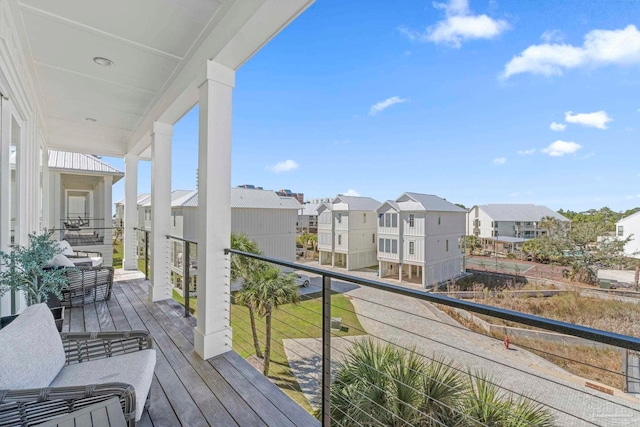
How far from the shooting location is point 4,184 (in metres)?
2.41

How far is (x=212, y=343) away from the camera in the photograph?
2.49 m

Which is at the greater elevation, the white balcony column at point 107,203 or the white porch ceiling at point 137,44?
the white porch ceiling at point 137,44

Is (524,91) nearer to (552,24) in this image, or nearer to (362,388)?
(552,24)

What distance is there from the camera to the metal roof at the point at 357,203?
18672 mm

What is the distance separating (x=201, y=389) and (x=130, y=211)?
533 centimetres

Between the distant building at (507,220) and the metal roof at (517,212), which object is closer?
the distant building at (507,220)

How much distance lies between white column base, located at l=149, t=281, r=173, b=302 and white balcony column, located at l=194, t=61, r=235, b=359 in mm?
1758

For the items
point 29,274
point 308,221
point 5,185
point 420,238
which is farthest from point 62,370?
point 308,221

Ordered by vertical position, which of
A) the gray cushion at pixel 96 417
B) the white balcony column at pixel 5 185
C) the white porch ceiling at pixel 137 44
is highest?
the white porch ceiling at pixel 137 44

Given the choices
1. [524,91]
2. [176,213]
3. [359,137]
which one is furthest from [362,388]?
[359,137]

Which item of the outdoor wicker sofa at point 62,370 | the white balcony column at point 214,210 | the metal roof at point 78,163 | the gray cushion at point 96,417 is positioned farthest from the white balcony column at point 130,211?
the gray cushion at point 96,417

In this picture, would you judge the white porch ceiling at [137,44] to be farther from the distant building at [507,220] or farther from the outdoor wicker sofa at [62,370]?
the distant building at [507,220]

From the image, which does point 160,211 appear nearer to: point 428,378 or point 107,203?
point 428,378

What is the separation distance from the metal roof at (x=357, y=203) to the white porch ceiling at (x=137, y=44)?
1500cm
